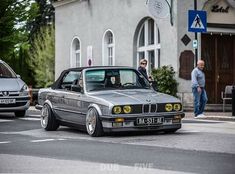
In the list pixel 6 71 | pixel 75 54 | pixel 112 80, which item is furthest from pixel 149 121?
pixel 75 54

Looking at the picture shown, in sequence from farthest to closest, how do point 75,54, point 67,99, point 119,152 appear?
1. point 75,54
2. point 67,99
3. point 119,152

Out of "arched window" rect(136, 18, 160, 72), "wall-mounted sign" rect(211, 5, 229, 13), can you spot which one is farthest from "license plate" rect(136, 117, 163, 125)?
"arched window" rect(136, 18, 160, 72)

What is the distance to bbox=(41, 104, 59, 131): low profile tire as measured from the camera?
14.7 meters

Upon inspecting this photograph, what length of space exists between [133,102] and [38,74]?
3916cm

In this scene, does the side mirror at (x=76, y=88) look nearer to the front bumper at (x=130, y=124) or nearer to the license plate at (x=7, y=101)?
the front bumper at (x=130, y=124)

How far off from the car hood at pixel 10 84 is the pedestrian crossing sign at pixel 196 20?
5492mm

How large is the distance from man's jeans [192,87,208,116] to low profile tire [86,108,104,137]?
6.87 m

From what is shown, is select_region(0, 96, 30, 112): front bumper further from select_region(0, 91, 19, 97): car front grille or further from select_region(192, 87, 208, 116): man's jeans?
select_region(192, 87, 208, 116): man's jeans

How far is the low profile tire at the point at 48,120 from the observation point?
14656 mm

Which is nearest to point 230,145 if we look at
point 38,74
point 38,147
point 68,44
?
point 38,147

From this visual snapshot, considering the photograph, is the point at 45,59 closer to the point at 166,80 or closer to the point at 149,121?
the point at 166,80

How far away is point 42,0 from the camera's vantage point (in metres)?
59.1

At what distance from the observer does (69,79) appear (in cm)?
1491

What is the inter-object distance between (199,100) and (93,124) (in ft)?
23.5
